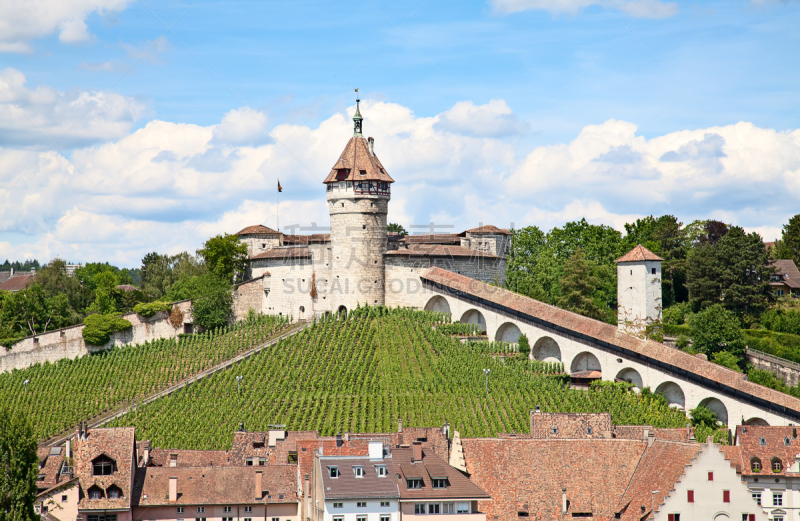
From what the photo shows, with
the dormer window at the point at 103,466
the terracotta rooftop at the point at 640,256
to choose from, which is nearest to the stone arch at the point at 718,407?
the terracotta rooftop at the point at 640,256

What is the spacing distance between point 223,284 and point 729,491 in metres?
47.6

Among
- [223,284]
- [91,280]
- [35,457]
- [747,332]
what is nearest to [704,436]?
[747,332]

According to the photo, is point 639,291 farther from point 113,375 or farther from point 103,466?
point 103,466

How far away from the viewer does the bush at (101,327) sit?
7775 cm

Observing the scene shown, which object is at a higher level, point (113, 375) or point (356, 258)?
point (356, 258)

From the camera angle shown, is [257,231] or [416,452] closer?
[416,452]

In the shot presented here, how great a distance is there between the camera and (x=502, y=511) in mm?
45156

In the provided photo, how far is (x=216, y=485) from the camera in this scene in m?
44.6

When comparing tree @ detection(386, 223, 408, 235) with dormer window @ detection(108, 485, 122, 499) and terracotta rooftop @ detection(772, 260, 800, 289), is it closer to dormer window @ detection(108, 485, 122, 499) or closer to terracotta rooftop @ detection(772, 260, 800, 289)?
terracotta rooftop @ detection(772, 260, 800, 289)

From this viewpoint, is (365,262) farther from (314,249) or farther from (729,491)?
(729,491)

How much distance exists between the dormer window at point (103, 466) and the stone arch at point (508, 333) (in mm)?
33117

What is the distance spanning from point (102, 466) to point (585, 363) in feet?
108

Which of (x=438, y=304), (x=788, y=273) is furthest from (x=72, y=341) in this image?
(x=788, y=273)

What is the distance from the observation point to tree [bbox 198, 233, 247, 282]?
8438 centimetres
